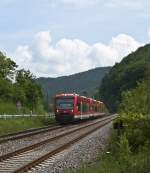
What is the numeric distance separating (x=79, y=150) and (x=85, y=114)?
41170mm

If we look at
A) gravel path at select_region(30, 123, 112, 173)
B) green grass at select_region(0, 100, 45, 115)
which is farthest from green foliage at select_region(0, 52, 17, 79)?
gravel path at select_region(30, 123, 112, 173)

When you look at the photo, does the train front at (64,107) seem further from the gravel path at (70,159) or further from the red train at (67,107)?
the gravel path at (70,159)

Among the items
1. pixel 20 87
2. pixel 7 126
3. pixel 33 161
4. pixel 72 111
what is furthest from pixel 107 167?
pixel 20 87

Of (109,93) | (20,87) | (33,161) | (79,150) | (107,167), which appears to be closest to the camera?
(107,167)

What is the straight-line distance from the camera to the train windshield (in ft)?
188

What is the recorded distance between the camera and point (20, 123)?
49188 mm

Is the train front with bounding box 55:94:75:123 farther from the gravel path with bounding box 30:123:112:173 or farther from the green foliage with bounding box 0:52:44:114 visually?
the gravel path with bounding box 30:123:112:173

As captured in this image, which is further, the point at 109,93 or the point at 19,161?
the point at 109,93

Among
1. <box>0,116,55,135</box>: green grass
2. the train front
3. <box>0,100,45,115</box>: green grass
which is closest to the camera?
<box>0,116,55,135</box>: green grass

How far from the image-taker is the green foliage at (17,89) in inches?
2822

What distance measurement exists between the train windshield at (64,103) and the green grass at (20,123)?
2406 mm

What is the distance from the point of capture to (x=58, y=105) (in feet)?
190

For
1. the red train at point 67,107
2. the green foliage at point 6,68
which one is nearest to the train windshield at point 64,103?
the red train at point 67,107

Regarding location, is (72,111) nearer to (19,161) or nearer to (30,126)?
(30,126)
